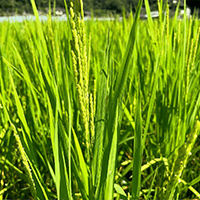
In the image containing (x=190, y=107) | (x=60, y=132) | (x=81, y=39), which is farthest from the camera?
(x=190, y=107)

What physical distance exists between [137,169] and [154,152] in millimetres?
488

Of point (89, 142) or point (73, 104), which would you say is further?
point (73, 104)

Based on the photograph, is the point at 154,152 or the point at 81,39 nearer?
the point at 81,39

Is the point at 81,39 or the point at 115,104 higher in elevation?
the point at 81,39

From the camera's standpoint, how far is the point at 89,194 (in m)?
0.46

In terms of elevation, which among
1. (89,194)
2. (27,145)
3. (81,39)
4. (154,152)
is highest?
(81,39)

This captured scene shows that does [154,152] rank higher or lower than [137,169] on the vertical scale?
lower

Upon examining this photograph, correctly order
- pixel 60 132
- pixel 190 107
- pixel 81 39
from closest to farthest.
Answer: pixel 81 39 < pixel 60 132 < pixel 190 107

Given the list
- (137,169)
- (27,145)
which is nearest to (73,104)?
(27,145)

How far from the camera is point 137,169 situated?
40 cm

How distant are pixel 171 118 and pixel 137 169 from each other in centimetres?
47

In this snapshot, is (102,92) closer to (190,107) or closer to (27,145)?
(27,145)

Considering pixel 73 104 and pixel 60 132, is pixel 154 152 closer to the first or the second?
pixel 73 104

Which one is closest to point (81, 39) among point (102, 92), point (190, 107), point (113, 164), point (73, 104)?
point (102, 92)
